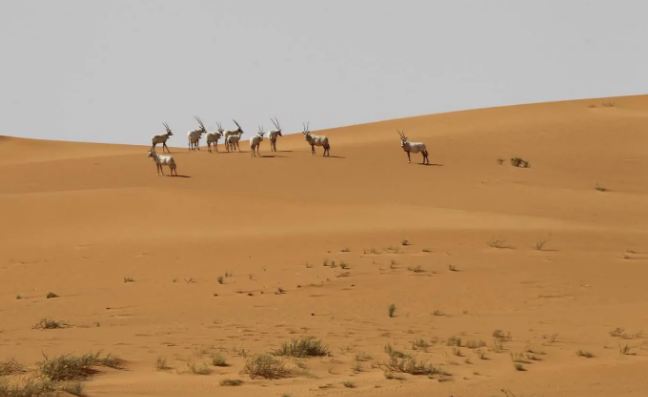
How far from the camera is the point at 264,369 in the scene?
8.81 metres

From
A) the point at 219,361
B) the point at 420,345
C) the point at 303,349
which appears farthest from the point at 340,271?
the point at 219,361

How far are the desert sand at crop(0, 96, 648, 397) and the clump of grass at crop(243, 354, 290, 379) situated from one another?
15 centimetres

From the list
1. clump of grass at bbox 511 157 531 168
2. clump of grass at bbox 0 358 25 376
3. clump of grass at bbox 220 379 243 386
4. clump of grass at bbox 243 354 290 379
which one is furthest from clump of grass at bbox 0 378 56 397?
clump of grass at bbox 511 157 531 168

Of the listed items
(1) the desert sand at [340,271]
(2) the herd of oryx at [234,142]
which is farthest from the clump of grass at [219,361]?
(2) the herd of oryx at [234,142]

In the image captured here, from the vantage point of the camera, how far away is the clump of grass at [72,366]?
849 centimetres

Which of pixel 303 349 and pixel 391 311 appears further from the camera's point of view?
pixel 391 311

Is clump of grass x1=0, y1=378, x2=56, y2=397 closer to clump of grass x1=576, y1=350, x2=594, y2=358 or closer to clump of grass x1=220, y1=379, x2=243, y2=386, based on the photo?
clump of grass x1=220, y1=379, x2=243, y2=386

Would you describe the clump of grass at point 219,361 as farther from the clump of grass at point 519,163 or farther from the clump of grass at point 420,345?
the clump of grass at point 519,163

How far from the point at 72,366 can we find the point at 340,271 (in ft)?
25.9

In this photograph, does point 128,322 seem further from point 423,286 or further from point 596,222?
point 596,222

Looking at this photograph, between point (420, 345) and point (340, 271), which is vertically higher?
point (340, 271)

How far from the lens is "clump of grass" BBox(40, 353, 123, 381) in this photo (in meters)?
8.49

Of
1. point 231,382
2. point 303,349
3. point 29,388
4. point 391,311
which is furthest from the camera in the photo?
point 391,311

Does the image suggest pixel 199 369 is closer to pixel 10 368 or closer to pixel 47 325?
pixel 10 368
